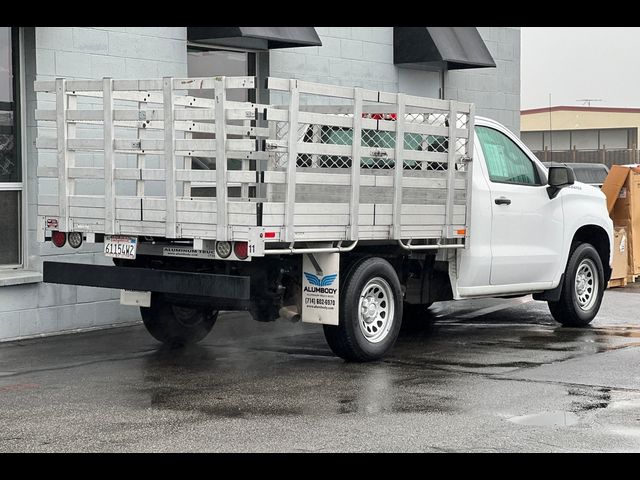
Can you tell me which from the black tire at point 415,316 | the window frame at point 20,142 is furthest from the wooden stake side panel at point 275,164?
the black tire at point 415,316

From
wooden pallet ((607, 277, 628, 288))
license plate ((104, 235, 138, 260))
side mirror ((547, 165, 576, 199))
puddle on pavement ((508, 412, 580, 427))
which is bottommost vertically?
puddle on pavement ((508, 412, 580, 427))

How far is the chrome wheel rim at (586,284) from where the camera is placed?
40.7 ft

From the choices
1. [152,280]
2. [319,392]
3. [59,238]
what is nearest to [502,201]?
[319,392]

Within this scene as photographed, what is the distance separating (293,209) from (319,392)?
56.0 inches

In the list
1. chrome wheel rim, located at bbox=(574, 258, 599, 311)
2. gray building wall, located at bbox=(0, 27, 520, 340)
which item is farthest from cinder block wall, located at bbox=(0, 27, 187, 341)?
→ chrome wheel rim, located at bbox=(574, 258, 599, 311)

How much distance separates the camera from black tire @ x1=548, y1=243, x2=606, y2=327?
39.9ft

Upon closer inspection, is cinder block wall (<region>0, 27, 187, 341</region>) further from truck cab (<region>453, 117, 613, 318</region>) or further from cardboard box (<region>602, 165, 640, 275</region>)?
cardboard box (<region>602, 165, 640, 275</region>)

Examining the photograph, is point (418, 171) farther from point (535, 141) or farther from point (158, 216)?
point (535, 141)

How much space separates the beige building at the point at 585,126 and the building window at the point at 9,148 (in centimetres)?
4359

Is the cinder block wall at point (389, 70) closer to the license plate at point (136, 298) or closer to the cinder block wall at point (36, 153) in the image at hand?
the cinder block wall at point (36, 153)

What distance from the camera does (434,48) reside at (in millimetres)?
15891

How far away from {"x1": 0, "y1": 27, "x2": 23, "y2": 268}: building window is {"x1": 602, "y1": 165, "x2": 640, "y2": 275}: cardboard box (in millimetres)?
8627
